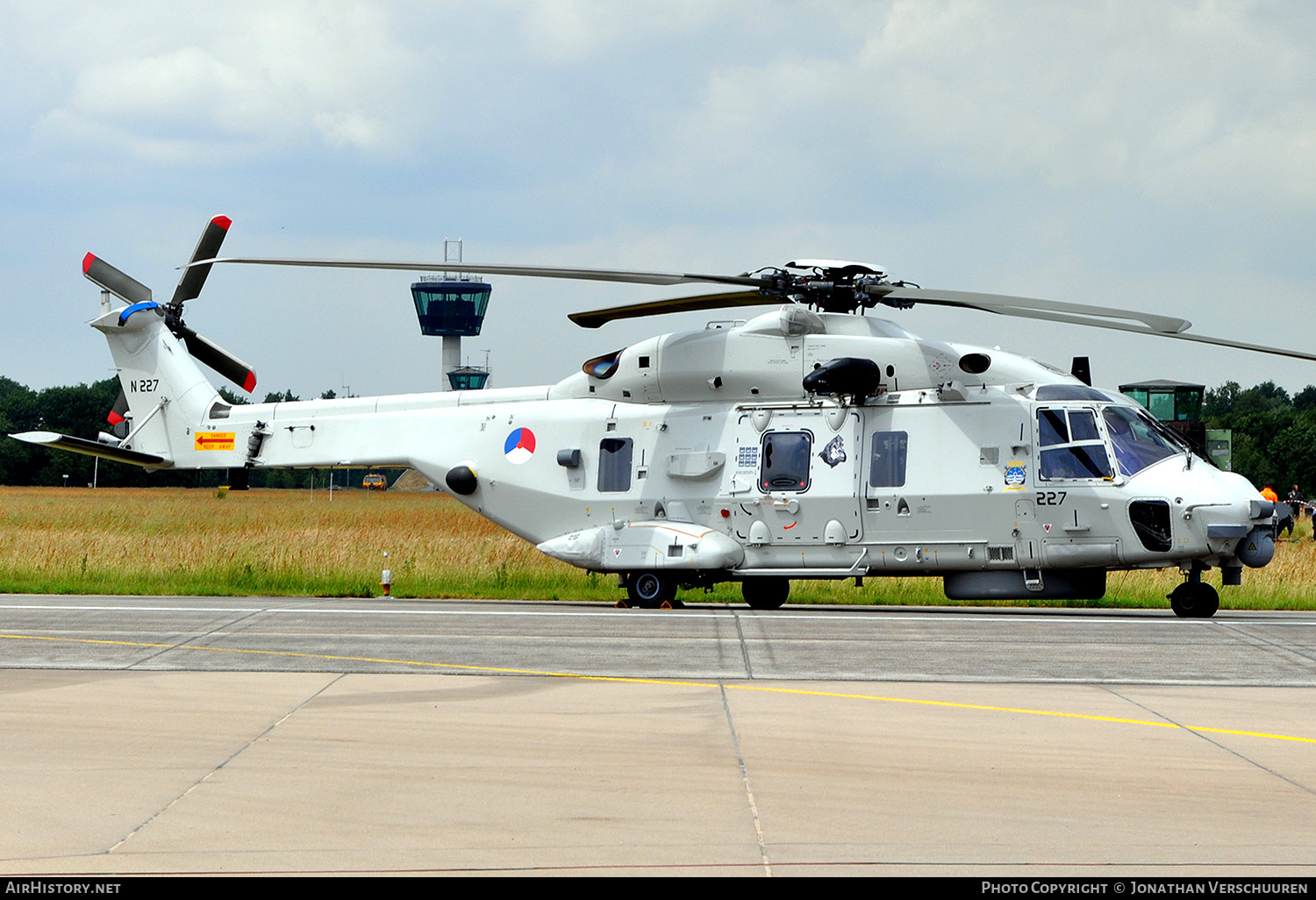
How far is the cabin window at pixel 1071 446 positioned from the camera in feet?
52.5

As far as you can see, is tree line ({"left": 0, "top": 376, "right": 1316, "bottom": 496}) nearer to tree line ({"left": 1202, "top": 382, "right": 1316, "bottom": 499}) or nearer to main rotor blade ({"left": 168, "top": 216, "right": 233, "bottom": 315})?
tree line ({"left": 1202, "top": 382, "right": 1316, "bottom": 499})

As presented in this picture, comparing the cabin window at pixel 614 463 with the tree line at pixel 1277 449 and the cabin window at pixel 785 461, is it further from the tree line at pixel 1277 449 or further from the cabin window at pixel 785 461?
the tree line at pixel 1277 449

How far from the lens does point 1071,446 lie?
16.1 meters

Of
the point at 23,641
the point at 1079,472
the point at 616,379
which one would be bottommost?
the point at 23,641

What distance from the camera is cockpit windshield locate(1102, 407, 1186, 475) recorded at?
52.3 ft

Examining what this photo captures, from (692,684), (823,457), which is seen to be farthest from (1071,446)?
(692,684)

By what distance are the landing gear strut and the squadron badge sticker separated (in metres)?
2.44

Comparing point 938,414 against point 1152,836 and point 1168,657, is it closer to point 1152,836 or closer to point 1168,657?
point 1168,657

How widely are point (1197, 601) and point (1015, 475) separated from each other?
277 cm

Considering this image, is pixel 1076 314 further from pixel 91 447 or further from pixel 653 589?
pixel 91 447

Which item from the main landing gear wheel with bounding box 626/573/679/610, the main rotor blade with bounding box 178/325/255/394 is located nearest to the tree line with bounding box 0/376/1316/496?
the main rotor blade with bounding box 178/325/255/394
